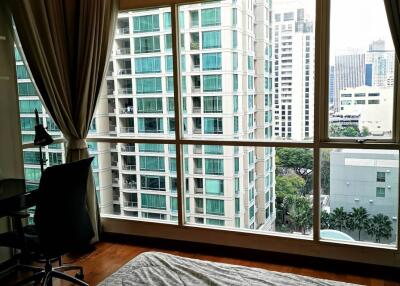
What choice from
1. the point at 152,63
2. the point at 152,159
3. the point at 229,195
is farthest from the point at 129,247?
the point at 152,63

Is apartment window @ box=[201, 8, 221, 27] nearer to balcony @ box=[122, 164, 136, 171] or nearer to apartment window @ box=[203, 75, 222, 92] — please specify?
apartment window @ box=[203, 75, 222, 92]

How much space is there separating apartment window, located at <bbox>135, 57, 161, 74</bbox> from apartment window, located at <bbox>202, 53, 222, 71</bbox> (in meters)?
0.48

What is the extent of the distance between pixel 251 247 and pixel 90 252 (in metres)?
1.54

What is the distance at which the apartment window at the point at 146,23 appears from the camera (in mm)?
3473

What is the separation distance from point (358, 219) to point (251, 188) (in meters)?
0.92

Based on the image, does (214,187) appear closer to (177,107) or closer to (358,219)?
(177,107)

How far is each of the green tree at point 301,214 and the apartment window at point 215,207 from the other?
64cm

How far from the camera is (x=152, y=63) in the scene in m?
3.55

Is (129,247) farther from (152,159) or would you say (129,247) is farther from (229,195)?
(229,195)

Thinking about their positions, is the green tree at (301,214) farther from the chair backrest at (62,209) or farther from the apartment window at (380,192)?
the chair backrest at (62,209)

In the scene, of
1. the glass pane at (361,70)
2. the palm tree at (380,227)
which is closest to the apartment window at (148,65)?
the glass pane at (361,70)

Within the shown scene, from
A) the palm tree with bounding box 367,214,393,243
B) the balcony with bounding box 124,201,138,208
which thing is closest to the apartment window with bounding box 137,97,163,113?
the balcony with bounding box 124,201,138,208

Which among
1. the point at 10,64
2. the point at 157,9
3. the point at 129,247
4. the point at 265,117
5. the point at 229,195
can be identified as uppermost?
the point at 157,9

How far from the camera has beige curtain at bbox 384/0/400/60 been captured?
2513 millimetres
